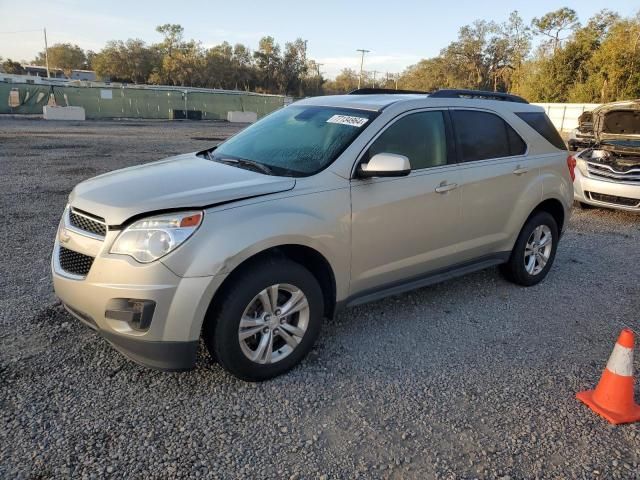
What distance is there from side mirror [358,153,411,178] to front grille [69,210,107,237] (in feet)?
5.45

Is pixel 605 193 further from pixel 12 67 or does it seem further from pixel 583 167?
pixel 12 67

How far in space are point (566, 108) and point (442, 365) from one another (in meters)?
31.6

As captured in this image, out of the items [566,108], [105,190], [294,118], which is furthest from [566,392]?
[566,108]

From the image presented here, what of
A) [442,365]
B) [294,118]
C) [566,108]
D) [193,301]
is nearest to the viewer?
[193,301]

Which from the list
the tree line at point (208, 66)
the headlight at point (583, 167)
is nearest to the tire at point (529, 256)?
the headlight at point (583, 167)

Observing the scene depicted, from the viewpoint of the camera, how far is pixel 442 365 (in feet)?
11.4

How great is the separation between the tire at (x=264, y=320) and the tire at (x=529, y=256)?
2.40 m

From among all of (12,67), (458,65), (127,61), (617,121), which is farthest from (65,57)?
(617,121)

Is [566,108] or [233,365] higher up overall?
[566,108]

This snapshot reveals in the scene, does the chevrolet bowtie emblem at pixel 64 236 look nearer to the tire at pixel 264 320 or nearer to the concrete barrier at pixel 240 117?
the tire at pixel 264 320

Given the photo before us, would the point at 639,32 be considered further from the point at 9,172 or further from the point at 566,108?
the point at 9,172

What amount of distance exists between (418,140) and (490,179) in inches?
33.4

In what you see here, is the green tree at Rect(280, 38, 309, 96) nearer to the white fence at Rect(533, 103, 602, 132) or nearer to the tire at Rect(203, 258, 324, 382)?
the white fence at Rect(533, 103, 602, 132)

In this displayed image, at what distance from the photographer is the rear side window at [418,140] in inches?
143
